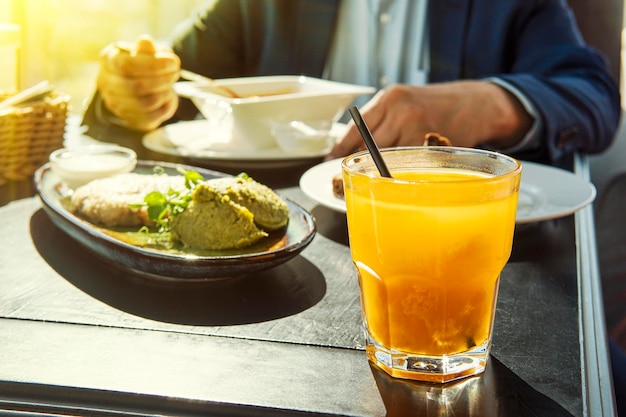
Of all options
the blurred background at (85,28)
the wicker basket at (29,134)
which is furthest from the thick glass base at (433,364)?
the blurred background at (85,28)

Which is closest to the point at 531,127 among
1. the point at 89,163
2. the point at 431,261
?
the point at 89,163

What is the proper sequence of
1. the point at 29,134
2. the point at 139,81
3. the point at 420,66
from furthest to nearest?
the point at 420,66, the point at 139,81, the point at 29,134

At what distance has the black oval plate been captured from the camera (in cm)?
71

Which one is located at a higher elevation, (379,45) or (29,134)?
(379,45)

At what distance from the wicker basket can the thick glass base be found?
34.1 inches

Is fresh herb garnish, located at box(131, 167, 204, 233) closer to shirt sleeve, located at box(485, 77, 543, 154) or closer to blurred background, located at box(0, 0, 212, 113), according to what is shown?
shirt sleeve, located at box(485, 77, 543, 154)

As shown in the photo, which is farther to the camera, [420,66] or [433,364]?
[420,66]

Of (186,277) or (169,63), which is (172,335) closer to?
(186,277)

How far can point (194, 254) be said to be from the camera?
790 mm

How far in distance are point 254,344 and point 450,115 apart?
93 centimetres

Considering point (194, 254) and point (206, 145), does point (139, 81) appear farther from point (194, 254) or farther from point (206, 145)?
point (194, 254)

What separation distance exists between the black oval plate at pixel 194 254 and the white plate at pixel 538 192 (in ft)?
0.33

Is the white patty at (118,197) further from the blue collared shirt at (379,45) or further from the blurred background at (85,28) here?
the blurred background at (85,28)

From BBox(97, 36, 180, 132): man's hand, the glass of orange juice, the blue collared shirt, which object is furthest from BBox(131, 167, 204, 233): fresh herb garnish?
the blue collared shirt
